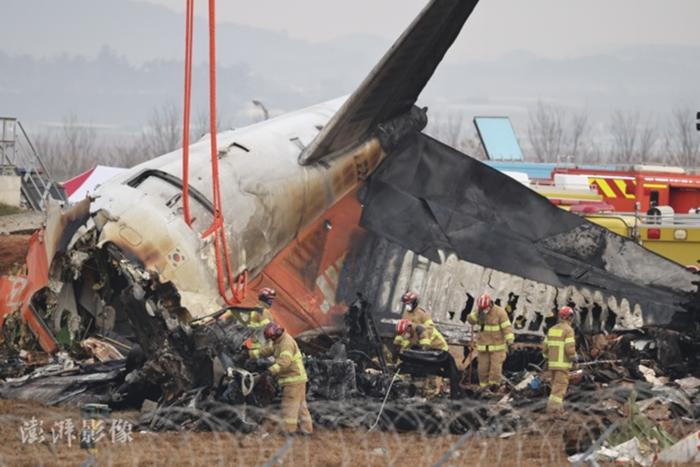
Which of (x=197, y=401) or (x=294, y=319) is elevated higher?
(x=294, y=319)

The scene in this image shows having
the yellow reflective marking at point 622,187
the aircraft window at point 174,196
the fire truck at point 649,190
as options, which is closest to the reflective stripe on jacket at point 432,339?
the aircraft window at point 174,196

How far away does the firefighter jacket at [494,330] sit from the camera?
17984mm

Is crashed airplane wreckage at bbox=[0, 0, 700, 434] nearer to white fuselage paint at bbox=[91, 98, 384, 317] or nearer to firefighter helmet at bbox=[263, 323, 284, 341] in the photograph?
white fuselage paint at bbox=[91, 98, 384, 317]

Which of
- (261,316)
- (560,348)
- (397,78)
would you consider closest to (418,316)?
(560,348)

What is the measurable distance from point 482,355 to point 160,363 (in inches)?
229

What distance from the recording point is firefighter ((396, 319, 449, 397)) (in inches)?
687

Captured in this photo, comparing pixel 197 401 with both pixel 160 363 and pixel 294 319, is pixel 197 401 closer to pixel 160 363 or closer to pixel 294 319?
pixel 160 363

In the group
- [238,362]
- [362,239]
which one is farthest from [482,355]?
[238,362]

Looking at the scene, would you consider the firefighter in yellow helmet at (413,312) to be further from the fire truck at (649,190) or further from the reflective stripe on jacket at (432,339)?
the fire truck at (649,190)

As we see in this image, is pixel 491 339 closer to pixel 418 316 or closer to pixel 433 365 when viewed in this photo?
pixel 418 316

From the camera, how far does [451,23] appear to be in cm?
1805

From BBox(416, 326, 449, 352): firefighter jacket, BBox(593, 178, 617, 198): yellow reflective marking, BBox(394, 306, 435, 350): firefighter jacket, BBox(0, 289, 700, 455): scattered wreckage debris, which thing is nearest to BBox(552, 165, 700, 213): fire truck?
BBox(593, 178, 617, 198): yellow reflective marking

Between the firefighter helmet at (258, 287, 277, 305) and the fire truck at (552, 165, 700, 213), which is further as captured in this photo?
the fire truck at (552, 165, 700, 213)

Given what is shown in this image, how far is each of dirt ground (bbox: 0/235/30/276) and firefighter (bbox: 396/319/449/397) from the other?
14564 mm
